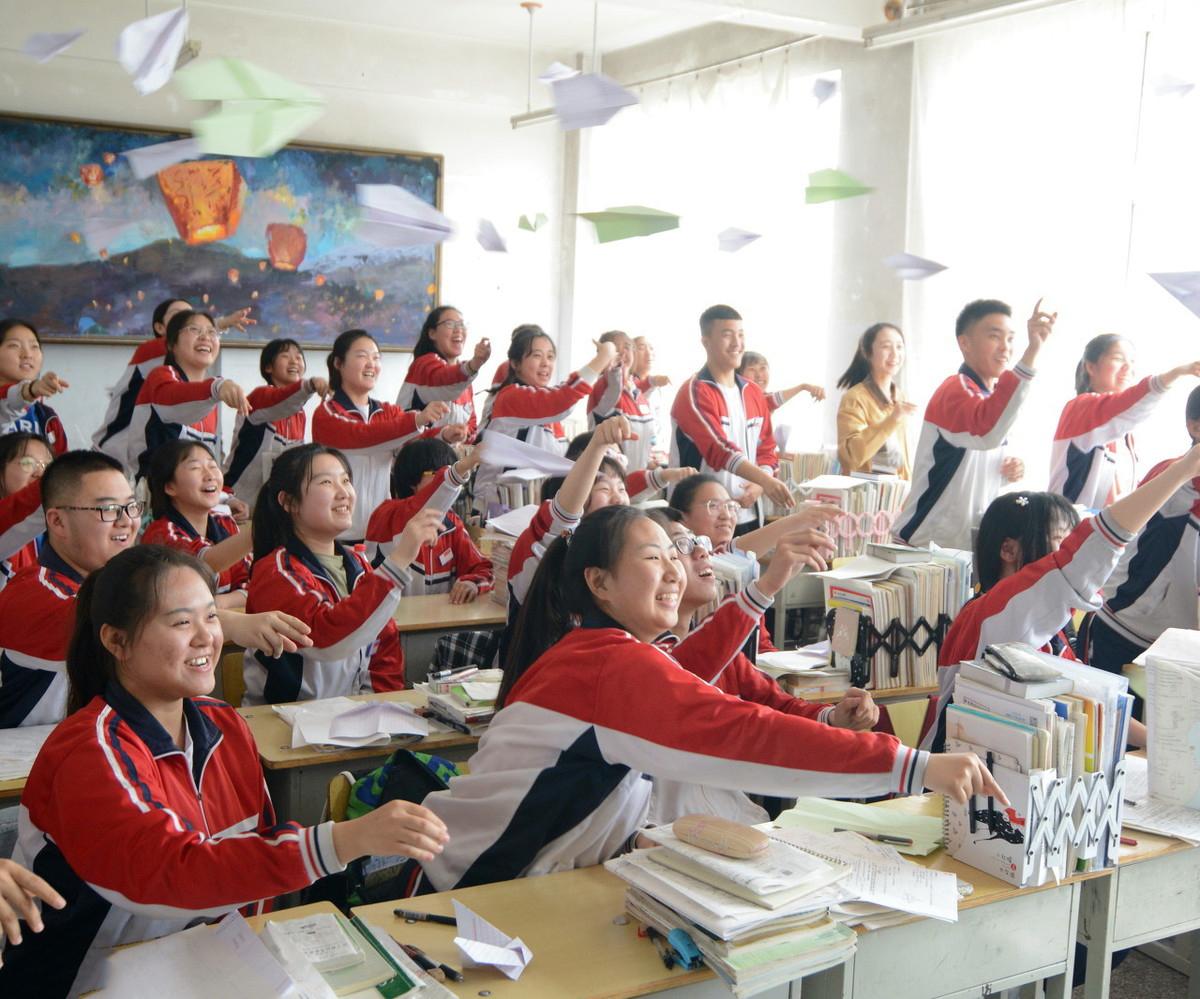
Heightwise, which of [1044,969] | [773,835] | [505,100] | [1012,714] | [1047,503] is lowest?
[1044,969]

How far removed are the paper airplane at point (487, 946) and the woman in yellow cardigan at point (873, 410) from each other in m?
4.16

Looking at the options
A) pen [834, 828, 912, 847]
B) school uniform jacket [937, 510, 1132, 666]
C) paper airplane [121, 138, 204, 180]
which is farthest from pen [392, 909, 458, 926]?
paper airplane [121, 138, 204, 180]

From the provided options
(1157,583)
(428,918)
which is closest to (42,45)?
(1157,583)

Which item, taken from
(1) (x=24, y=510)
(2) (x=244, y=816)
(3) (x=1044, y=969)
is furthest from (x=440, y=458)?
(3) (x=1044, y=969)

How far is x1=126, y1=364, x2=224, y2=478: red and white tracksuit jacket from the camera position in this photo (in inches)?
217

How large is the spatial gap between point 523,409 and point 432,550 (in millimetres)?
1473

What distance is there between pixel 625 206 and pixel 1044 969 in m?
7.84

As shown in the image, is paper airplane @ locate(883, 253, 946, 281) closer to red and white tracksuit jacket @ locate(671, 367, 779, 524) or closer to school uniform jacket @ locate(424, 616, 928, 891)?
red and white tracksuit jacket @ locate(671, 367, 779, 524)

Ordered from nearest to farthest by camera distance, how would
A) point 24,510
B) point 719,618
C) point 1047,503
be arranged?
point 719,618 → point 1047,503 → point 24,510

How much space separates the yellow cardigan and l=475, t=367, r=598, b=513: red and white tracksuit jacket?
1.22m

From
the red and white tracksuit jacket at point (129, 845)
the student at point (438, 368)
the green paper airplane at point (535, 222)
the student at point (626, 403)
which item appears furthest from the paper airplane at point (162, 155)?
the red and white tracksuit jacket at point (129, 845)

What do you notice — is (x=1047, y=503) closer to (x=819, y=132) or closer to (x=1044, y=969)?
(x=1044, y=969)

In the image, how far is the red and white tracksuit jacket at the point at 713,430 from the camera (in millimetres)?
5137

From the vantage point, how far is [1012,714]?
201cm
